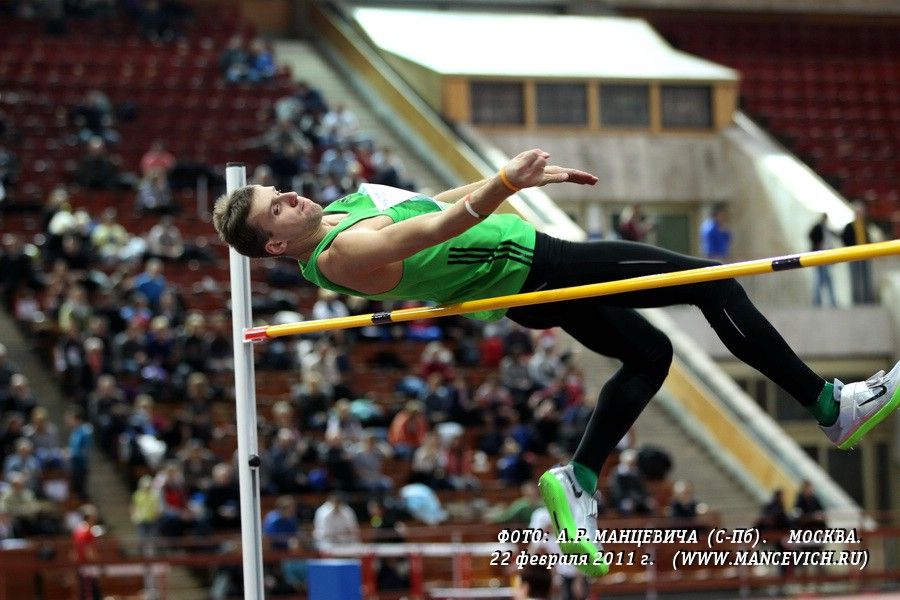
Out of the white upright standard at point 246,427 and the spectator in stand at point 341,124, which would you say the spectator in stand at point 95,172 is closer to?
the spectator in stand at point 341,124

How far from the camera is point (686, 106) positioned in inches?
905

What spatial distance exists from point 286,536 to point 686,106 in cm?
1306

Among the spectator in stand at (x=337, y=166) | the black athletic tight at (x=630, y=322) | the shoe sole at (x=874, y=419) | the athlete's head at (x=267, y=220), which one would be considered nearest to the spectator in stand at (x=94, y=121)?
the spectator in stand at (x=337, y=166)

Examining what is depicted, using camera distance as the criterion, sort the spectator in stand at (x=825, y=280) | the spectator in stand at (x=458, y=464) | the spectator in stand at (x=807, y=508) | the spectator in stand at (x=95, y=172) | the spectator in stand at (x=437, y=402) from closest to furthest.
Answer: the spectator in stand at (x=807, y=508) < the spectator in stand at (x=458, y=464) < the spectator in stand at (x=437, y=402) < the spectator in stand at (x=95, y=172) < the spectator in stand at (x=825, y=280)

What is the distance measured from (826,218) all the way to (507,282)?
46.3 ft

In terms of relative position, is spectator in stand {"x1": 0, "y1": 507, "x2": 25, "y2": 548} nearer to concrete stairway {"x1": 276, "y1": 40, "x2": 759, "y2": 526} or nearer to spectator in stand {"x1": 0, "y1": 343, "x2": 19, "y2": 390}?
spectator in stand {"x1": 0, "y1": 343, "x2": 19, "y2": 390}

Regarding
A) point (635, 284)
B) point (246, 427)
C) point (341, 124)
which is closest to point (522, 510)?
point (246, 427)

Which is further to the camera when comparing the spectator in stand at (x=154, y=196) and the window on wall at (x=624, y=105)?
the window on wall at (x=624, y=105)

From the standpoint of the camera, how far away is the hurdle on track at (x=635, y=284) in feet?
15.2

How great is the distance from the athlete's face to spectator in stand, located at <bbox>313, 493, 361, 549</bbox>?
6796mm

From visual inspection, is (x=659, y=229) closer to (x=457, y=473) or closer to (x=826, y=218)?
(x=826, y=218)

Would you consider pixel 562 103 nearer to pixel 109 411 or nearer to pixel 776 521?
pixel 776 521

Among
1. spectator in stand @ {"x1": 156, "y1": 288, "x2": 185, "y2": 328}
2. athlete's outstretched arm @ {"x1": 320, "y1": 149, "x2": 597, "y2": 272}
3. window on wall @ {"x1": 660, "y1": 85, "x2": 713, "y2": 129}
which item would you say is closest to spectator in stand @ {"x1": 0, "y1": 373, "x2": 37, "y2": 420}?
spectator in stand @ {"x1": 156, "y1": 288, "x2": 185, "y2": 328}

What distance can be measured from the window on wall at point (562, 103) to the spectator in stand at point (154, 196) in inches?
273
